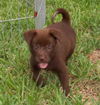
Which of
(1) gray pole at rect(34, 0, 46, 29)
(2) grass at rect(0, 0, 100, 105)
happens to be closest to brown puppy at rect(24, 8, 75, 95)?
(2) grass at rect(0, 0, 100, 105)

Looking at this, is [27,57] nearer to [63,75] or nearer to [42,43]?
[63,75]

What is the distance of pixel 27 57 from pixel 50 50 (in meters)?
0.89

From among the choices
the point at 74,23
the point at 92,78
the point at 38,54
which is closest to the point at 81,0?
the point at 74,23

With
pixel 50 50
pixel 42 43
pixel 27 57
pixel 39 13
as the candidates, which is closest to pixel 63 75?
pixel 50 50

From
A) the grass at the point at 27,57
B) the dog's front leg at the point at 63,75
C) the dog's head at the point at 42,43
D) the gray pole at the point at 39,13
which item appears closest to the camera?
the dog's head at the point at 42,43

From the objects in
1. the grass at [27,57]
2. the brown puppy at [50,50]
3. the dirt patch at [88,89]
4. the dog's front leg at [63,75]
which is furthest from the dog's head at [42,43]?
the dirt patch at [88,89]

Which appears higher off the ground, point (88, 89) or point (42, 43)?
point (42, 43)

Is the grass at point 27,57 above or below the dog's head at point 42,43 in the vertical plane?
below

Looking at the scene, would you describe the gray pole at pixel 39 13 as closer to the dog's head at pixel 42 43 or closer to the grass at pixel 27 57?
the grass at pixel 27 57

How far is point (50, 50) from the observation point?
147 inches

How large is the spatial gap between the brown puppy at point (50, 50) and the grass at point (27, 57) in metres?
0.16

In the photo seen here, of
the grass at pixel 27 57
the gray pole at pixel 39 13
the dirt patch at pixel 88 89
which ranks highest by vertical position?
the gray pole at pixel 39 13

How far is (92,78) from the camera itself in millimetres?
4262

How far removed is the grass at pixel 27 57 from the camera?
3797mm
